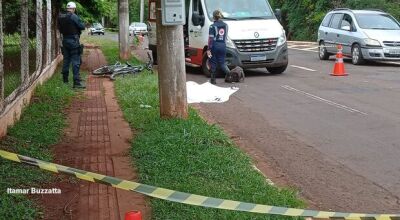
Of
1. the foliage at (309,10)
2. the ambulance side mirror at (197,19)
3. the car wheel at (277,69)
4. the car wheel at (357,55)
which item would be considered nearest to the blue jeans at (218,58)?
the ambulance side mirror at (197,19)

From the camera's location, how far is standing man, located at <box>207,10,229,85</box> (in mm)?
13125

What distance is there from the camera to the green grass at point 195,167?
15.3 feet

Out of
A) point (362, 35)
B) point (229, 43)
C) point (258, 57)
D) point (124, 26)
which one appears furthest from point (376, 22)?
point (124, 26)

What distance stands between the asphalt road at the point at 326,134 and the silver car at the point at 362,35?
11.6ft

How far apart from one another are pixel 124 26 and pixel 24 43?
1073cm

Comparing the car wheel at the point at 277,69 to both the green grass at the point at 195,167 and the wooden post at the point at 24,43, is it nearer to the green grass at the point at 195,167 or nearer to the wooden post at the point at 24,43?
the green grass at the point at 195,167

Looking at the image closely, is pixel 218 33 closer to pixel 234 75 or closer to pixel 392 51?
pixel 234 75

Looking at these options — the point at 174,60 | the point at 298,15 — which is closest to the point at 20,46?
the point at 174,60

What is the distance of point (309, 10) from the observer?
135 ft

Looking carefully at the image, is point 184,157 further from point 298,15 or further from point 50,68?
point 298,15

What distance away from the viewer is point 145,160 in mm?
6035

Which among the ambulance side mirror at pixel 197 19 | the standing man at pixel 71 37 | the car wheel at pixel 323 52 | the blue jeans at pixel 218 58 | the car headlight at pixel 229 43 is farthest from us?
the car wheel at pixel 323 52

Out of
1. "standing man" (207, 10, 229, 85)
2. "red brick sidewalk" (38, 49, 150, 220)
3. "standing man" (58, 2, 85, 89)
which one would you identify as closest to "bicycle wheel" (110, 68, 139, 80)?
"standing man" (58, 2, 85, 89)

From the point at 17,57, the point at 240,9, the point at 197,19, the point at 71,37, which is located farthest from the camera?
the point at 240,9
